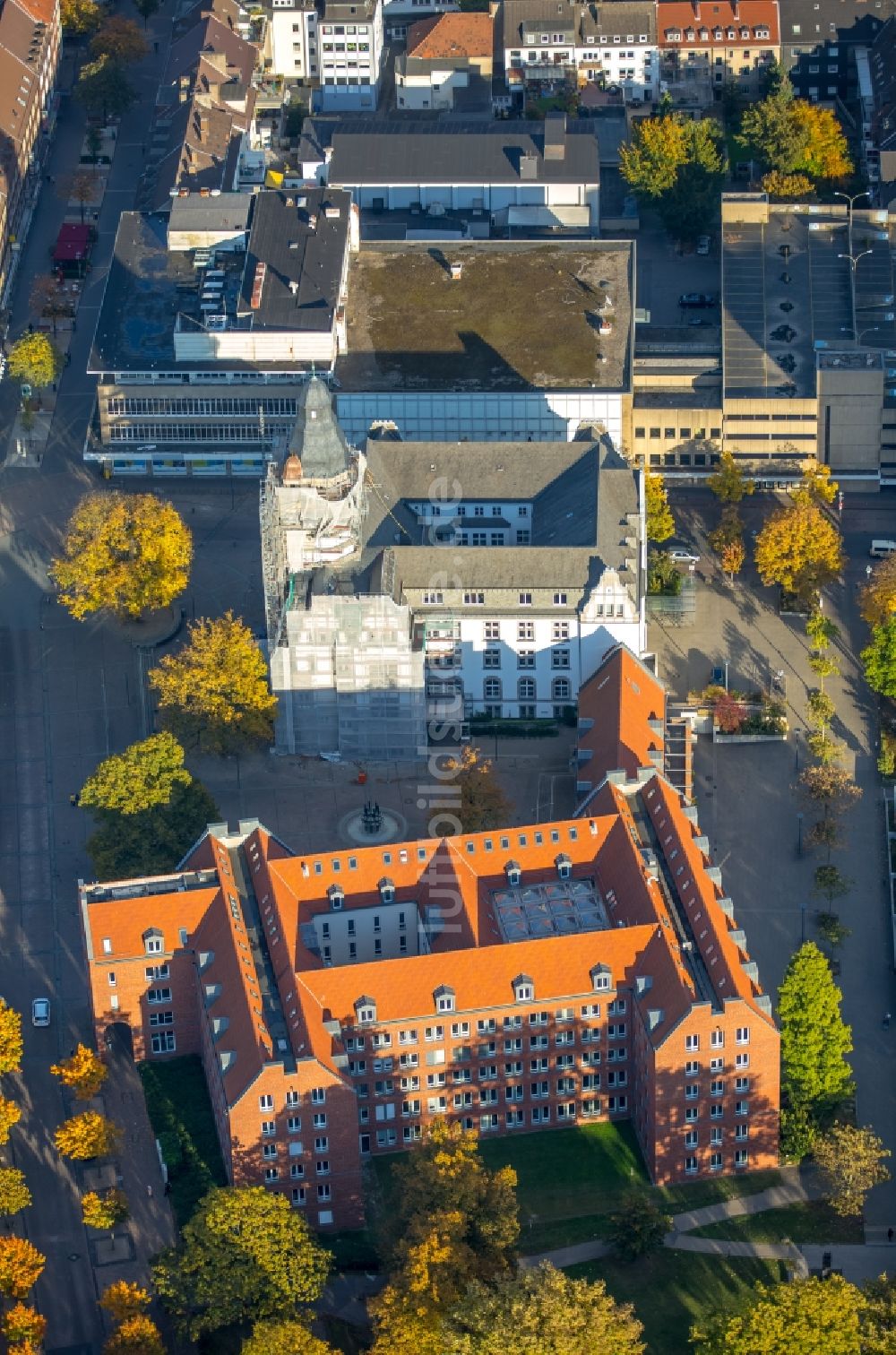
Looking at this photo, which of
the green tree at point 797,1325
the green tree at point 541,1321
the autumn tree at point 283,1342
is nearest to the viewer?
the green tree at point 541,1321

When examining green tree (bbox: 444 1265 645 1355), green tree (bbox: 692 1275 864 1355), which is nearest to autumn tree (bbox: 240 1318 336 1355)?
green tree (bbox: 444 1265 645 1355)

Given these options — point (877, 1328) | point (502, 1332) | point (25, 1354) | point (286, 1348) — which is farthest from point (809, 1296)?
point (25, 1354)

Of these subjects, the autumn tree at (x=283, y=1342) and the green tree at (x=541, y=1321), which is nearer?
the green tree at (x=541, y=1321)

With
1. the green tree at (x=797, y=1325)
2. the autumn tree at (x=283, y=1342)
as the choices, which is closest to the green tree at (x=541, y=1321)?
the green tree at (x=797, y=1325)

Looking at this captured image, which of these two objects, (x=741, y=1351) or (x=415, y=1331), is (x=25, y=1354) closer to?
(x=415, y=1331)

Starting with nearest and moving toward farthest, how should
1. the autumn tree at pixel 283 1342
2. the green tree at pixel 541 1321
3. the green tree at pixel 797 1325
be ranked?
the green tree at pixel 541 1321 → the green tree at pixel 797 1325 → the autumn tree at pixel 283 1342

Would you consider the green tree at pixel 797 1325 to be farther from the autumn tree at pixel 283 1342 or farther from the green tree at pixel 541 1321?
the autumn tree at pixel 283 1342
